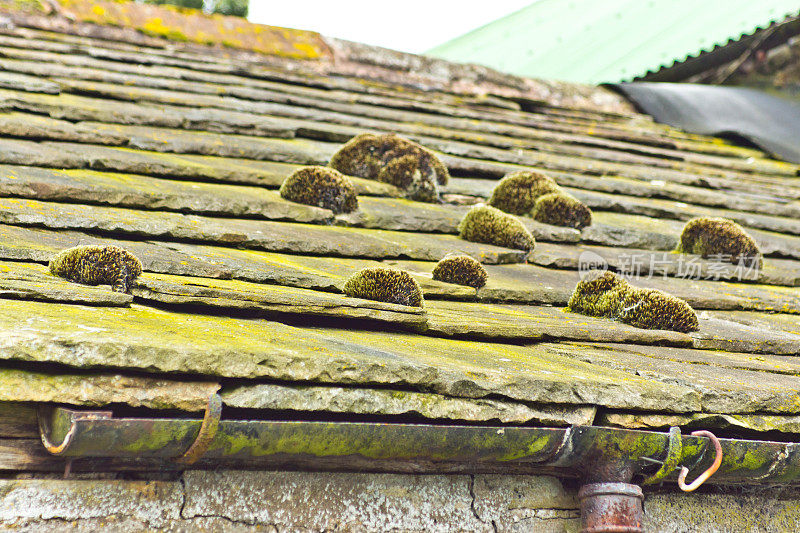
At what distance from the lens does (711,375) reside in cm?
189

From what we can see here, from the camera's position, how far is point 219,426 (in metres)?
1.29

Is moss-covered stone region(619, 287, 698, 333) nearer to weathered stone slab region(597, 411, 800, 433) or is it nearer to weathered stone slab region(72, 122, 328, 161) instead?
weathered stone slab region(597, 411, 800, 433)

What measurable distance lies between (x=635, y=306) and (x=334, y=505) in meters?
1.28

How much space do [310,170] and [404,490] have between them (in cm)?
150

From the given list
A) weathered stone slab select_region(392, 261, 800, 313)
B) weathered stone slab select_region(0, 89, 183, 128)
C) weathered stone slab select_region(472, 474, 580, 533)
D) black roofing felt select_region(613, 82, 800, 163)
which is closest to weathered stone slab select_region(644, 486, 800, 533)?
weathered stone slab select_region(472, 474, 580, 533)

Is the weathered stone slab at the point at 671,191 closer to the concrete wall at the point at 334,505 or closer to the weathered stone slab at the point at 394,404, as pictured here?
the concrete wall at the point at 334,505

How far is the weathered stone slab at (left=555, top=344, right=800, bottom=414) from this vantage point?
1729mm

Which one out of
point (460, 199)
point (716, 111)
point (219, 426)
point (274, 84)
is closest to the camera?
point (219, 426)

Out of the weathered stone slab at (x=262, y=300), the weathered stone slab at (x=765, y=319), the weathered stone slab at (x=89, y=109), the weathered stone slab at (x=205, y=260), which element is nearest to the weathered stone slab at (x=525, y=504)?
the weathered stone slab at (x=262, y=300)

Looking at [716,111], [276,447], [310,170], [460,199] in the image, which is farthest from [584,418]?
[716,111]

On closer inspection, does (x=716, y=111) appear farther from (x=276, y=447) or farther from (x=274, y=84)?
(x=276, y=447)

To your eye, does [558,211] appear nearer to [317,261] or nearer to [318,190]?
[318,190]

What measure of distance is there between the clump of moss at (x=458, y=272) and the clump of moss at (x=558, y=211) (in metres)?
0.96

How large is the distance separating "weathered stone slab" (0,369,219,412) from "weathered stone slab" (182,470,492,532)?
0.30m
